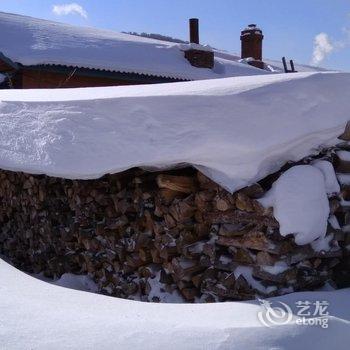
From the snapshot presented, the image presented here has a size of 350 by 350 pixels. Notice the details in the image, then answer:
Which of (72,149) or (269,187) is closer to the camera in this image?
(269,187)

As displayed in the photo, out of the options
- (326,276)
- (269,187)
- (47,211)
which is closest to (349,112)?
(269,187)

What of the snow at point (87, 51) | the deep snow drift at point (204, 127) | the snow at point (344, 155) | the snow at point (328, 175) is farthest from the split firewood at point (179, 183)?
the snow at point (87, 51)

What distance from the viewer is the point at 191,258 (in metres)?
3.18

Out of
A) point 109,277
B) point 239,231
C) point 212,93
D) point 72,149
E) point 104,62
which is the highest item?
point 104,62

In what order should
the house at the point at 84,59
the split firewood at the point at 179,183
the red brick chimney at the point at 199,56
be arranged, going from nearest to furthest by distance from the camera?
the split firewood at the point at 179,183 → the house at the point at 84,59 → the red brick chimney at the point at 199,56

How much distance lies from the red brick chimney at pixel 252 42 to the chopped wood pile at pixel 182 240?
14.8m

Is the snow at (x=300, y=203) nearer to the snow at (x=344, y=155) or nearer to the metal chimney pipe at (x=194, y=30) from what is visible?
the snow at (x=344, y=155)

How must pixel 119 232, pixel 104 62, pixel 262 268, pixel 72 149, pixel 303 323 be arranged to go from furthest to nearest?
1. pixel 104 62
2. pixel 119 232
3. pixel 72 149
4. pixel 262 268
5. pixel 303 323

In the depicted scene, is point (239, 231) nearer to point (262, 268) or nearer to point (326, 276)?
point (262, 268)

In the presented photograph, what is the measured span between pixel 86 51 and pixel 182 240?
8.81m

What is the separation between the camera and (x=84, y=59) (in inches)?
420

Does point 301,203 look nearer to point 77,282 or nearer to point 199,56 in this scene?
point 77,282

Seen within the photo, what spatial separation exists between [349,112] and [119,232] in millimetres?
1741

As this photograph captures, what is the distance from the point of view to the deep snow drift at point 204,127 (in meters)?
2.91
